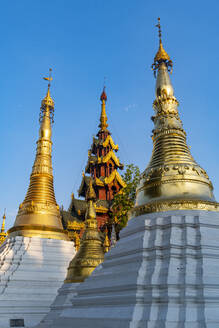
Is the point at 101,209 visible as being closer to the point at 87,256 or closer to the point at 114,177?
the point at 114,177

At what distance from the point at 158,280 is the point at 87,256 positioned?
598 centimetres

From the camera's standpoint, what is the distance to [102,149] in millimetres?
38000

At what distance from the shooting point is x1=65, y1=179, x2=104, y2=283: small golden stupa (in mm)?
11641

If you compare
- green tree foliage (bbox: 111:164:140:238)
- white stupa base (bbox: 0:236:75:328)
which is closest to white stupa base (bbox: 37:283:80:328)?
white stupa base (bbox: 0:236:75:328)

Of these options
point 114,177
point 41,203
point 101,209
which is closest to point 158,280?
point 41,203

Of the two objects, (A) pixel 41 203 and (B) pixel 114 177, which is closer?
(A) pixel 41 203

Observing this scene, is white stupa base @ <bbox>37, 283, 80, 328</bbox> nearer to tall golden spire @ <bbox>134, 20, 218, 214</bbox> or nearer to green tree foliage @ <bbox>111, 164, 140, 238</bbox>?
tall golden spire @ <bbox>134, 20, 218, 214</bbox>

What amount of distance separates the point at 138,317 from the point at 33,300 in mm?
8447

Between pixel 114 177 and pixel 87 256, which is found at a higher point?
pixel 114 177

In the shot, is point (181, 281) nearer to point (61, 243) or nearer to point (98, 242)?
point (98, 242)

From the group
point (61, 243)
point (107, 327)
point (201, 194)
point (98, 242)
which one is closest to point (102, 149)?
point (61, 243)

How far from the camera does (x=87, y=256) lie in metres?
12.1

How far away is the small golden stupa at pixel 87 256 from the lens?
11.6 metres

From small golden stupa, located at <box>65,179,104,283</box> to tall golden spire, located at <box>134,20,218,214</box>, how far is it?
12.8ft
